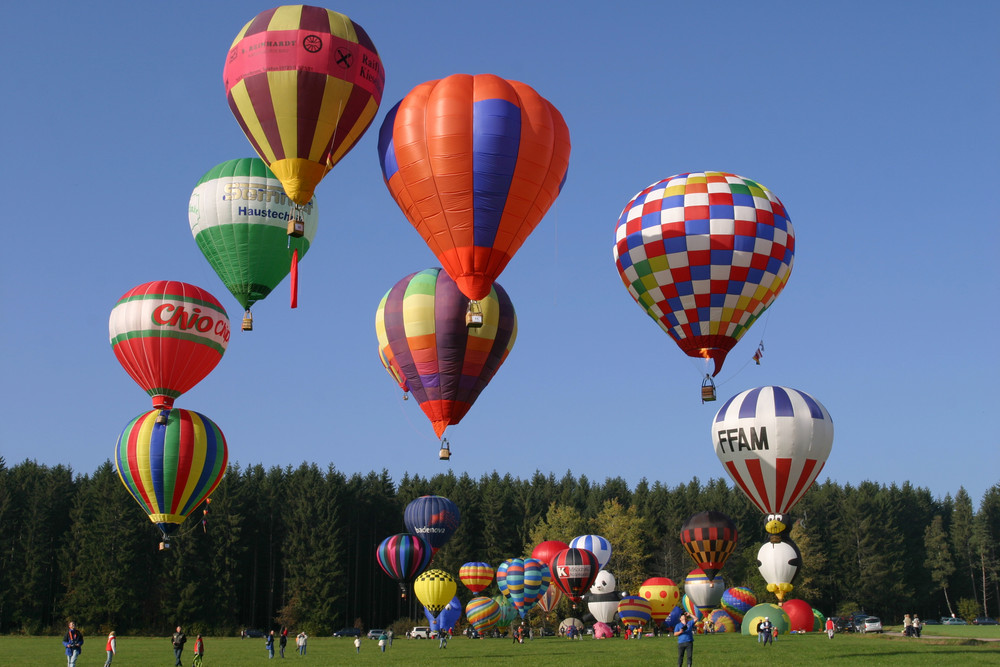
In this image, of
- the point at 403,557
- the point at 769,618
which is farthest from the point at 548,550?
the point at 769,618

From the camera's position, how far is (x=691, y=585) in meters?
43.5

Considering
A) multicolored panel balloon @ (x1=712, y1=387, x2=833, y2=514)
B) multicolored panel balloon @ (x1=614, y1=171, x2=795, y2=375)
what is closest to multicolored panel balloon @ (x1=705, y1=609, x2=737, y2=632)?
multicolored panel balloon @ (x1=712, y1=387, x2=833, y2=514)

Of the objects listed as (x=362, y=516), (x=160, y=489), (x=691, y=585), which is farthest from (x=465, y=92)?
(x=362, y=516)

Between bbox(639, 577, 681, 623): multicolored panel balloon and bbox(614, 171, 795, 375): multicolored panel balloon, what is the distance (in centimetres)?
2106

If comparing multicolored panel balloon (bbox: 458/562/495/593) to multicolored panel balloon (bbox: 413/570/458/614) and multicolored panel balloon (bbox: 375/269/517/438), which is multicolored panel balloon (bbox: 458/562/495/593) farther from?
multicolored panel balloon (bbox: 375/269/517/438)

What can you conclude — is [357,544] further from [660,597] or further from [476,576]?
[660,597]

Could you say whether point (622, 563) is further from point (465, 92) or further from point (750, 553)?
point (465, 92)

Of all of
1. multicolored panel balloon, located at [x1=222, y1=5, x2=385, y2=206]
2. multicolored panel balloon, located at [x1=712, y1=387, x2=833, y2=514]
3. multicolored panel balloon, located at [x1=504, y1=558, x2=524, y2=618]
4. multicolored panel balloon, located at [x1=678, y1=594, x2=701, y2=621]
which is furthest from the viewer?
multicolored panel balloon, located at [x1=504, y1=558, x2=524, y2=618]

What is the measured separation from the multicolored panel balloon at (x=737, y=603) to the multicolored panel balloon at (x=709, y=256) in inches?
863

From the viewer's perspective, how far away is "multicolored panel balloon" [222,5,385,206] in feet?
64.6

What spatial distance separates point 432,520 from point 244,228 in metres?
24.3

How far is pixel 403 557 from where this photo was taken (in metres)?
44.1

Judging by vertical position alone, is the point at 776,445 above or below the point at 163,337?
below

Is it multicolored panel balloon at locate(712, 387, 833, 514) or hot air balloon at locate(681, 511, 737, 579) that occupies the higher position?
multicolored panel balloon at locate(712, 387, 833, 514)
